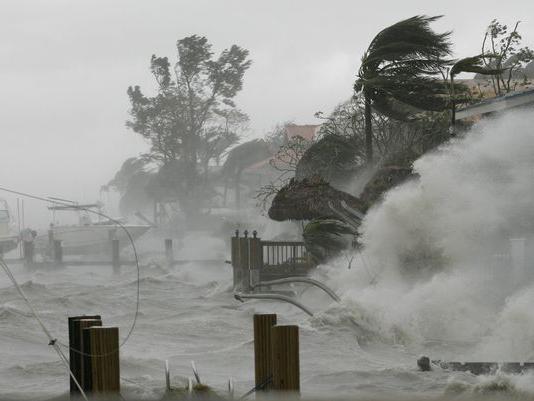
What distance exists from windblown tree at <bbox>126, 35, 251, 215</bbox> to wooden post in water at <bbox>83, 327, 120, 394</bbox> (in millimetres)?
59491

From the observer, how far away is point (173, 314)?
2802cm

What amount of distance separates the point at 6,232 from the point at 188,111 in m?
12.7

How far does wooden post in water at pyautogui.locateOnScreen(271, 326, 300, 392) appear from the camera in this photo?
10.3 meters

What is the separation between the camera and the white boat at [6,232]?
66.2 meters

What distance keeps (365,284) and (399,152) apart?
238 inches

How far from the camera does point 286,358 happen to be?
10273 millimetres

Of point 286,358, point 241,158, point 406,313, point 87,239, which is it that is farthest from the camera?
point 241,158

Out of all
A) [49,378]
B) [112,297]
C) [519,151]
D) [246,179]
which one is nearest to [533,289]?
[519,151]

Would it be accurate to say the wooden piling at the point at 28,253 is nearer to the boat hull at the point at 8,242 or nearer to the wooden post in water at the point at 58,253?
the wooden post in water at the point at 58,253

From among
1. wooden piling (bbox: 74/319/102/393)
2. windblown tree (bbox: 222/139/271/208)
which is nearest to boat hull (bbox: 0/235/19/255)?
windblown tree (bbox: 222/139/271/208)

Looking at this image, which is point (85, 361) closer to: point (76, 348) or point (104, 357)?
point (104, 357)

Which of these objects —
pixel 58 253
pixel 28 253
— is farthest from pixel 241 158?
pixel 58 253

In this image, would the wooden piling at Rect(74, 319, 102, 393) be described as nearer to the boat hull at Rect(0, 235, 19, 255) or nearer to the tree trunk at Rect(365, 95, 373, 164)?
the tree trunk at Rect(365, 95, 373, 164)

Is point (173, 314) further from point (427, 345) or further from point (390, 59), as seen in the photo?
point (427, 345)
